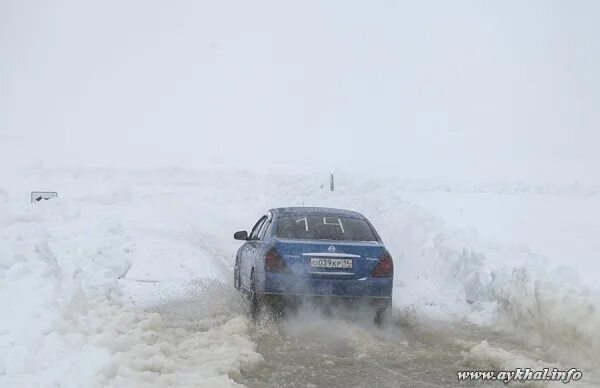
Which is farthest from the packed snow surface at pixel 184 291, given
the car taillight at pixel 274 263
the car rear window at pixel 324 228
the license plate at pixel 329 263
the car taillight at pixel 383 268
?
the car taillight at pixel 383 268

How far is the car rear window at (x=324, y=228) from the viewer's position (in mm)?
9195

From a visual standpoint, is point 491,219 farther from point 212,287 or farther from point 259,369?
point 259,369

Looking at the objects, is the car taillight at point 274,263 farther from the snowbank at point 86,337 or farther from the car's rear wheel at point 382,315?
the car's rear wheel at point 382,315

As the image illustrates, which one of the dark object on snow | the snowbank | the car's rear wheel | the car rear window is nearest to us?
the snowbank

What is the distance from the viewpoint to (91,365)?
5.47 m

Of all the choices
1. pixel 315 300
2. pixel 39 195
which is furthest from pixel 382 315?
pixel 39 195

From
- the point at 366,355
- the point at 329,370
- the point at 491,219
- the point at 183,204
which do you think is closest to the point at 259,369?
the point at 329,370

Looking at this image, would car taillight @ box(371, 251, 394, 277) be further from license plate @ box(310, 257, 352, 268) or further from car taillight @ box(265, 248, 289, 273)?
car taillight @ box(265, 248, 289, 273)

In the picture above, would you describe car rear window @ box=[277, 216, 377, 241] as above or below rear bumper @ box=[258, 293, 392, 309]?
above

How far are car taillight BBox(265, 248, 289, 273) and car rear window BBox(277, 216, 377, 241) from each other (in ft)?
1.67

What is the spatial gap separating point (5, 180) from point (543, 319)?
145 feet

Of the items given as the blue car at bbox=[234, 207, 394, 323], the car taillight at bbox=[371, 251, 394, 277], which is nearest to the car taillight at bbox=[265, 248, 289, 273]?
the blue car at bbox=[234, 207, 394, 323]

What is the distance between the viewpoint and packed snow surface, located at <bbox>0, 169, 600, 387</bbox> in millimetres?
5871

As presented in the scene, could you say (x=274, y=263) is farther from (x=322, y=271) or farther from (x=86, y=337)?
(x=86, y=337)
